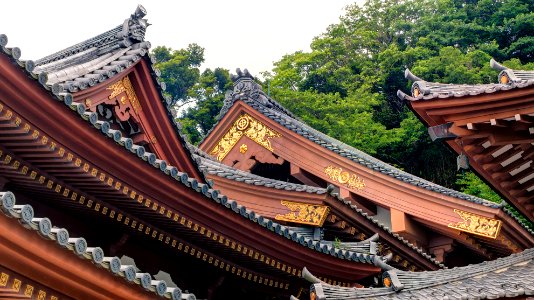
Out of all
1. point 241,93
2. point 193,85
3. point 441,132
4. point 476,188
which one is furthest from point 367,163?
point 193,85

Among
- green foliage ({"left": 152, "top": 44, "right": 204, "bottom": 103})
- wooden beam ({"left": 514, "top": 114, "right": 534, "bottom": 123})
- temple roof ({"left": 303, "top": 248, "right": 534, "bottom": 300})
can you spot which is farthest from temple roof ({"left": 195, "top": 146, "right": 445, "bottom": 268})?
green foliage ({"left": 152, "top": 44, "right": 204, "bottom": 103})

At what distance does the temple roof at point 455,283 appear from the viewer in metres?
5.70

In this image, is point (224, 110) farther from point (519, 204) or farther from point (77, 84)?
point (519, 204)

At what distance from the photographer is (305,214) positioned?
11469mm

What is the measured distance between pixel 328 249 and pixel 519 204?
98.2 inches

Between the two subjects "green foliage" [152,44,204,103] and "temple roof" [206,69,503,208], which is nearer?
"temple roof" [206,69,503,208]

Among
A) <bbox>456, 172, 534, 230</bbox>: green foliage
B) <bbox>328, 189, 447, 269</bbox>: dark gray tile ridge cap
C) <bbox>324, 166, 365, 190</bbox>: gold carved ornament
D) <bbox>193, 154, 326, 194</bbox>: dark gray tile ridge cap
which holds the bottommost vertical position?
<bbox>193, 154, 326, 194</bbox>: dark gray tile ridge cap

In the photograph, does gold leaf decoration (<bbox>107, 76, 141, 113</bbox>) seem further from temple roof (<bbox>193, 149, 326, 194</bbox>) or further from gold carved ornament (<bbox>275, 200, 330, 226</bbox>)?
gold carved ornament (<bbox>275, 200, 330, 226</bbox>)

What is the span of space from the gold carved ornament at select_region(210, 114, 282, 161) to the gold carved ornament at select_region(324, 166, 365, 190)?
1292mm

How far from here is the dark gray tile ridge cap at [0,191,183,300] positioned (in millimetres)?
4293

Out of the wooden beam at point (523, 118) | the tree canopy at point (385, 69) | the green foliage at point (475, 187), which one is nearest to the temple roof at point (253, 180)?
the wooden beam at point (523, 118)

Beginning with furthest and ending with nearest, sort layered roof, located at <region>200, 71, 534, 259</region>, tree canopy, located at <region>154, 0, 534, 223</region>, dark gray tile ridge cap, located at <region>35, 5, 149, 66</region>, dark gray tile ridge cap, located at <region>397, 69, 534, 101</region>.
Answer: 1. tree canopy, located at <region>154, 0, 534, 223</region>
2. layered roof, located at <region>200, 71, 534, 259</region>
3. dark gray tile ridge cap, located at <region>35, 5, 149, 66</region>
4. dark gray tile ridge cap, located at <region>397, 69, 534, 101</region>

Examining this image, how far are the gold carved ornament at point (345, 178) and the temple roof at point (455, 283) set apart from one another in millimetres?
6723

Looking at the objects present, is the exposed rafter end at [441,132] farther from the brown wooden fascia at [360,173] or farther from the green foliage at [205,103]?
the green foliage at [205,103]
